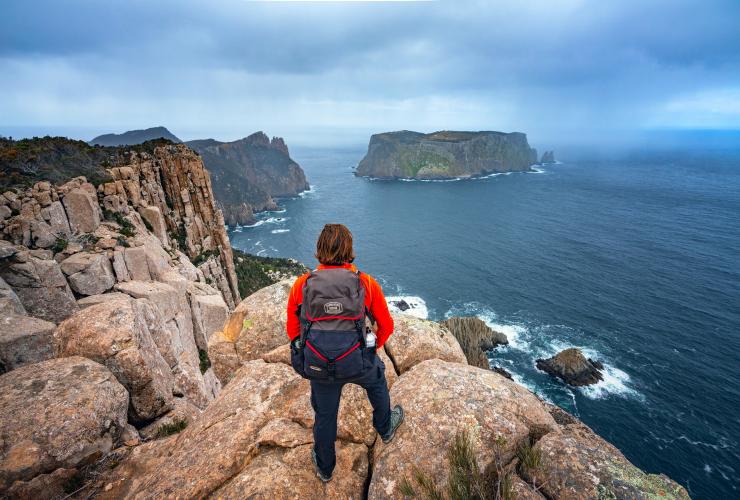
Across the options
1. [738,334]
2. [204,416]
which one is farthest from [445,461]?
[738,334]

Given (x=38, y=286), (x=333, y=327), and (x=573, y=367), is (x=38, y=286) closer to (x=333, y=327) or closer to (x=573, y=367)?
(x=333, y=327)

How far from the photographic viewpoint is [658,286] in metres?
65.8

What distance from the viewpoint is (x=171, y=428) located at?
391 inches

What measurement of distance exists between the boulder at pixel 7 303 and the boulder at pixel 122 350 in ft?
12.0

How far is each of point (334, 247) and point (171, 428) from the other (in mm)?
8400

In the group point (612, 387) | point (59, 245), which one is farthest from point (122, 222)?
point (612, 387)

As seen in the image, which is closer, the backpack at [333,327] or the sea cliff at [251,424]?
the backpack at [333,327]

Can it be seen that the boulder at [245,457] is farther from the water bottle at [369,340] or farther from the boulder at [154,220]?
the boulder at [154,220]

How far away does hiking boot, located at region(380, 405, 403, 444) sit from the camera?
23.0 feet

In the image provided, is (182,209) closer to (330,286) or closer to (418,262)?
(330,286)

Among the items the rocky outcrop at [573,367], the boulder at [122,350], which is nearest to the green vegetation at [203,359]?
the boulder at [122,350]

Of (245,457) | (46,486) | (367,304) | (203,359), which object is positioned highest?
(367,304)

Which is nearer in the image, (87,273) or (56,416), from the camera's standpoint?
(56,416)

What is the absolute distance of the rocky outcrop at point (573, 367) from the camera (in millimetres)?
45312
